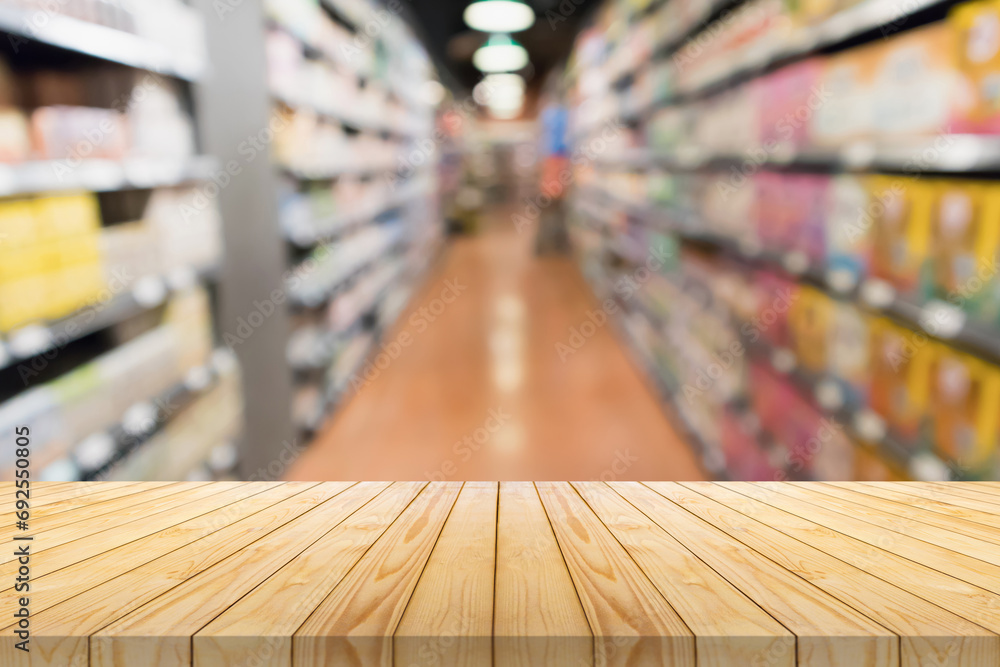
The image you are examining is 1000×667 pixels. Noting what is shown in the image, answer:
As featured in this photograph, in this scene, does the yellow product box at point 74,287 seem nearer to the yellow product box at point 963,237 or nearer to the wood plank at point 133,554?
the wood plank at point 133,554

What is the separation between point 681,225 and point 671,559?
3.80m

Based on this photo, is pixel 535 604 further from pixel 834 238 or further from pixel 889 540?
pixel 834 238

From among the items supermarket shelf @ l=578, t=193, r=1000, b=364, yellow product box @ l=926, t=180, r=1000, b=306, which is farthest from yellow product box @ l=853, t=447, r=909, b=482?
yellow product box @ l=926, t=180, r=1000, b=306

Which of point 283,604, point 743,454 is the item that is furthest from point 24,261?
point 743,454

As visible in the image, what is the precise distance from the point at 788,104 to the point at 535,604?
2.66m

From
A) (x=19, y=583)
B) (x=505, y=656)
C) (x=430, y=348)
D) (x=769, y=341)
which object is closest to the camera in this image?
(x=505, y=656)

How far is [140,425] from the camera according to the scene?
2375mm

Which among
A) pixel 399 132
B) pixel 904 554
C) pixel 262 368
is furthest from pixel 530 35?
pixel 904 554

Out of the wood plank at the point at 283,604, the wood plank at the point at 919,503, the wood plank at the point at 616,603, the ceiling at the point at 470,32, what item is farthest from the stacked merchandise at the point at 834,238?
the ceiling at the point at 470,32

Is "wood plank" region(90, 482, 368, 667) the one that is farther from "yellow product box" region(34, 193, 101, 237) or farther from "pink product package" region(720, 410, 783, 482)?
"pink product package" region(720, 410, 783, 482)

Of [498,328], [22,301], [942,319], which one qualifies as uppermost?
[22,301]

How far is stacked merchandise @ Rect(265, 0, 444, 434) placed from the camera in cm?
383

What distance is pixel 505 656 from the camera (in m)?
0.77

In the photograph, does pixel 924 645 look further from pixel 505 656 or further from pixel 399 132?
pixel 399 132
